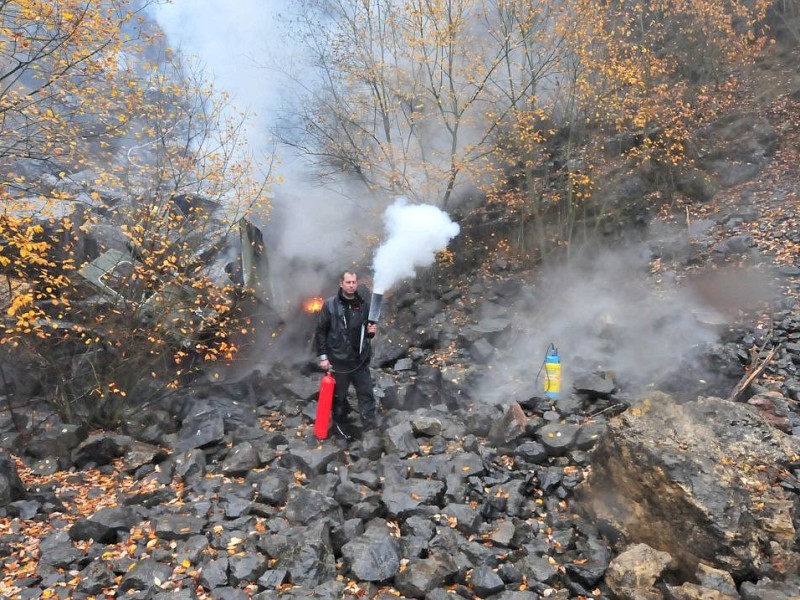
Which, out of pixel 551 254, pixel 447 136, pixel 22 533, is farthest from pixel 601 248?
pixel 22 533

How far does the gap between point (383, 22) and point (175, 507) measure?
399 inches

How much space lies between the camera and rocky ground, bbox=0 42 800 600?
11.2 ft

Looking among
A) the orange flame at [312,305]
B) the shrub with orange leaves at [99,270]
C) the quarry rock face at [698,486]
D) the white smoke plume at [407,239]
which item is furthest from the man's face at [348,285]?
the orange flame at [312,305]

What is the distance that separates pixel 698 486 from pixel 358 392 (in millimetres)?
3558

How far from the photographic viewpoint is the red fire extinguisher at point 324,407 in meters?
5.79

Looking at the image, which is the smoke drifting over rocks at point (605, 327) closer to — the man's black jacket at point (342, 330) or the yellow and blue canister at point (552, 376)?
the yellow and blue canister at point (552, 376)

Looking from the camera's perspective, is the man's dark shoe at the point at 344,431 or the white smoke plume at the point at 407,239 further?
the white smoke plume at the point at 407,239

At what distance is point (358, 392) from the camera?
6.06 m

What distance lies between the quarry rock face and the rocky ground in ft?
0.05

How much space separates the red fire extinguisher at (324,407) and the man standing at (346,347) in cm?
16

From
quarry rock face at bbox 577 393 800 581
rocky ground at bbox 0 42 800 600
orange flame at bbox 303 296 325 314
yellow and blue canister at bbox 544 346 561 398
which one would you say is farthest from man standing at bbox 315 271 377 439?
orange flame at bbox 303 296 325 314

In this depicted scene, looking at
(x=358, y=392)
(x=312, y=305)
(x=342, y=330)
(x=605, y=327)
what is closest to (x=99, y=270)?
(x=342, y=330)

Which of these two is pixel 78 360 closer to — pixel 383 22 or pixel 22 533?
pixel 22 533

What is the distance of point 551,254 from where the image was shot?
1150 cm
